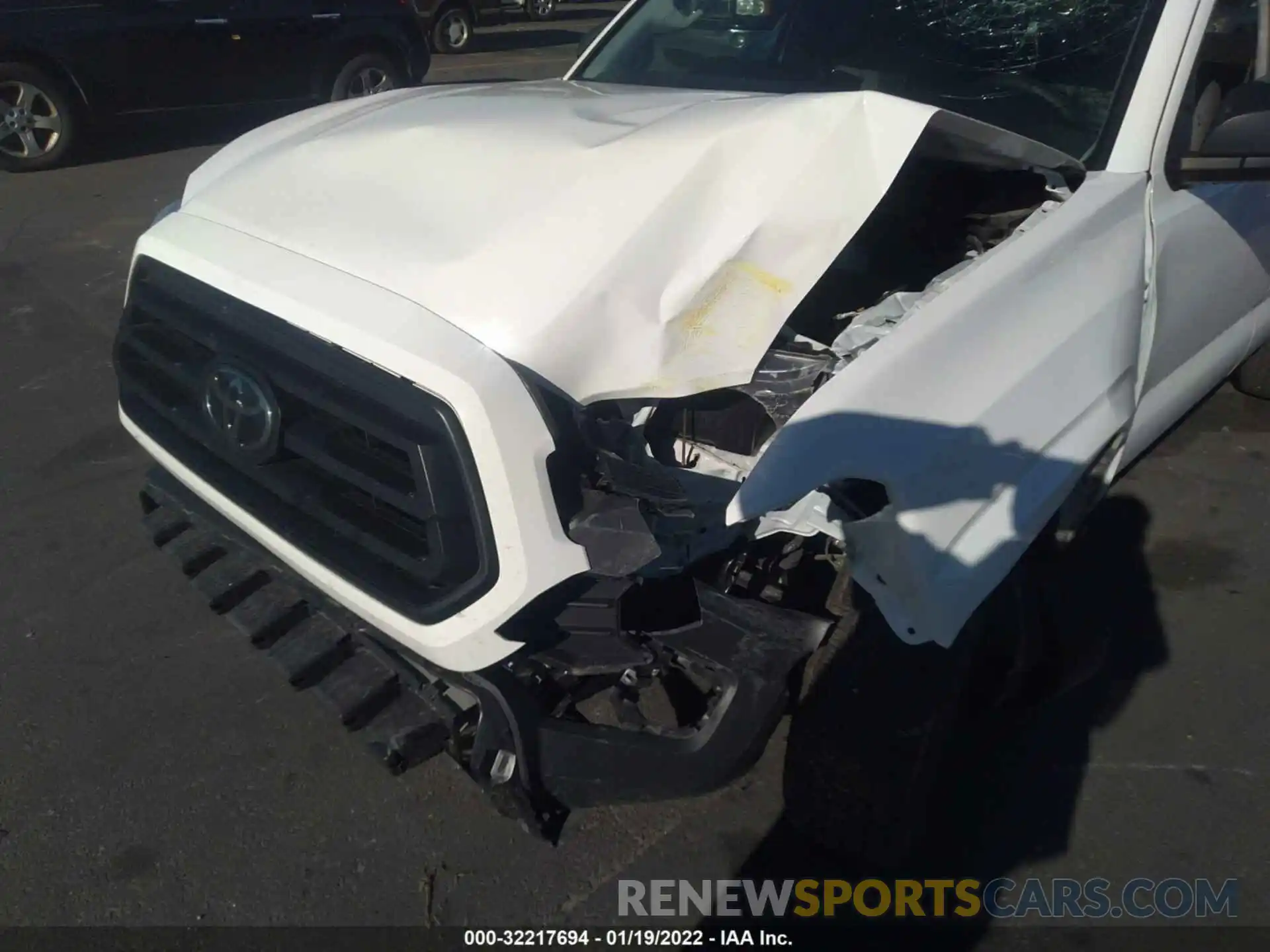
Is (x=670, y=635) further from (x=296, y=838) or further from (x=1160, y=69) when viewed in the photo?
(x=1160, y=69)

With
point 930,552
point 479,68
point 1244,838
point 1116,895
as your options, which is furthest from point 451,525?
point 479,68

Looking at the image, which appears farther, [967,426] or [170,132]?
[170,132]

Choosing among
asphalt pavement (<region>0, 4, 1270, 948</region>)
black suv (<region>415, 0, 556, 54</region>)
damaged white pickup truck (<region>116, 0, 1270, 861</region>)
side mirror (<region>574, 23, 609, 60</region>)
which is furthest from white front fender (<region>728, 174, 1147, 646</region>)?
black suv (<region>415, 0, 556, 54</region>)

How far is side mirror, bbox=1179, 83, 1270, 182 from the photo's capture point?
2504mm

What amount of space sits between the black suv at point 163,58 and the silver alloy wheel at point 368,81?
1 cm

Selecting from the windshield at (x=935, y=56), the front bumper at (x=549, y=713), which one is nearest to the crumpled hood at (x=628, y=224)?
the front bumper at (x=549, y=713)

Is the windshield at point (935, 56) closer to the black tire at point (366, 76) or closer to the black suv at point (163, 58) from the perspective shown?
the black suv at point (163, 58)

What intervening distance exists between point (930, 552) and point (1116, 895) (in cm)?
110

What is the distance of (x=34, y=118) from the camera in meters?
7.68

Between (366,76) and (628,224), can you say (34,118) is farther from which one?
(628,224)

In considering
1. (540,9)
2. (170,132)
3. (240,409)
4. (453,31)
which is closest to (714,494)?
(240,409)

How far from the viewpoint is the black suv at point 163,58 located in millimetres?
7535

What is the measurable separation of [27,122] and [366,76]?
2.84 metres

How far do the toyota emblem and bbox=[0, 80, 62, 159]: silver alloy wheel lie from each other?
687cm
